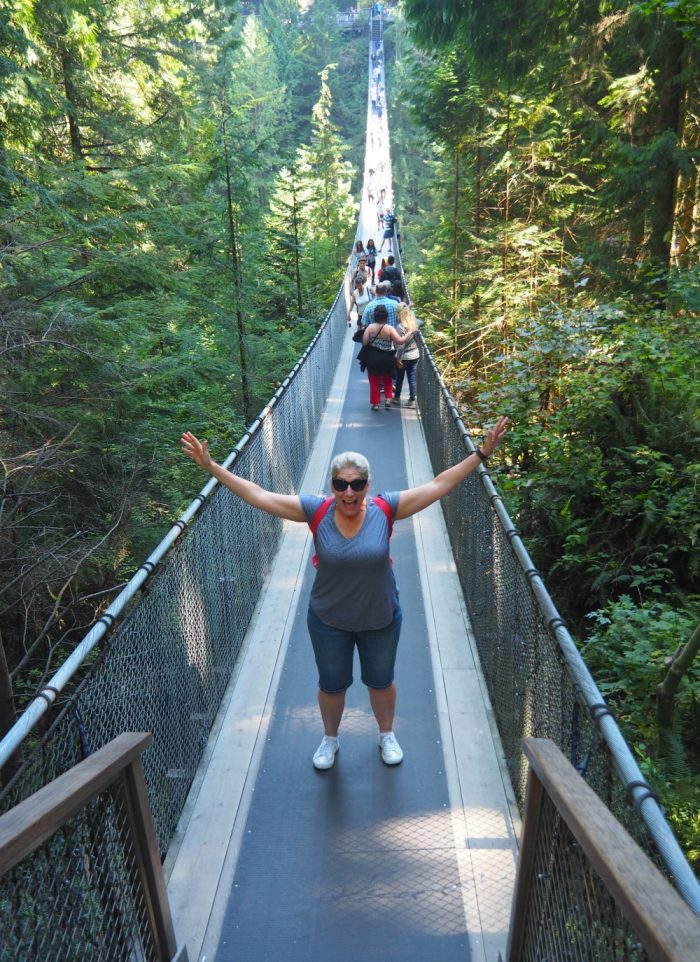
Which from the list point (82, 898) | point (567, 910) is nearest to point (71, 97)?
point (82, 898)

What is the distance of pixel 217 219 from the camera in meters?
15.8

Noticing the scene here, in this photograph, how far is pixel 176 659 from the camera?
382 cm

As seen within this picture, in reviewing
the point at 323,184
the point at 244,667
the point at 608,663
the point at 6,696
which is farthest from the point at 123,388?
the point at 323,184

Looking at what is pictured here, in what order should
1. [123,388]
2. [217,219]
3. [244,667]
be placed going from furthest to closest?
1. [217,219]
2. [123,388]
3. [244,667]

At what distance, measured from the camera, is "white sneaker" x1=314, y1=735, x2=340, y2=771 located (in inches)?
158

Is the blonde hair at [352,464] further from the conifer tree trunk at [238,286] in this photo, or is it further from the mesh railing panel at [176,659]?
the conifer tree trunk at [238,286]

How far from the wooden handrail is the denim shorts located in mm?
1255

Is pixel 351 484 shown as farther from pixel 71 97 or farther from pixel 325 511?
pixel 71 97

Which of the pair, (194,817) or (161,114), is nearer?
(194,817)

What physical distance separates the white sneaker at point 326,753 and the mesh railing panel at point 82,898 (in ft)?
4.62

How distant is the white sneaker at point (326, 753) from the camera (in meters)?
4.02

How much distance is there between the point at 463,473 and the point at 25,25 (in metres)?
9.13

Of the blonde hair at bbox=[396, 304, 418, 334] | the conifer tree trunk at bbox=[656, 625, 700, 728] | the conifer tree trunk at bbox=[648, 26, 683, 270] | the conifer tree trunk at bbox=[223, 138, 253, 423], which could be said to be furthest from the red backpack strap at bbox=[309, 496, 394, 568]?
the conifer tree trunk at bbox=[223, 138, 253, 423]

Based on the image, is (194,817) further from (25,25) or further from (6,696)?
(25,25)
